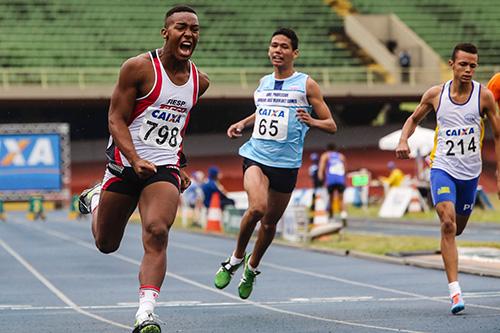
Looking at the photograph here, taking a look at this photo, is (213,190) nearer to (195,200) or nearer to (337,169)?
(337,169)

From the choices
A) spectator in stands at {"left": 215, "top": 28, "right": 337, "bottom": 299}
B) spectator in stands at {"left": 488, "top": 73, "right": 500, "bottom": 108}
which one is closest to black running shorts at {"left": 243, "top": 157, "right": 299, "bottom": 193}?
spectator in stands at {"left": 215, "top": 28, "right": 337, "bottom": 299}

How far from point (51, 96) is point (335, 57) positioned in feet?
43.3

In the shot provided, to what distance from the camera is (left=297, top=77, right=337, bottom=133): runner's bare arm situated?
Result: 9.39 m

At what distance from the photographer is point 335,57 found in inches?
1970

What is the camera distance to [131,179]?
24.2 feet

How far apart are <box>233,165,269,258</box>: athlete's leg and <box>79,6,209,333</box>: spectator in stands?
2.36 metres

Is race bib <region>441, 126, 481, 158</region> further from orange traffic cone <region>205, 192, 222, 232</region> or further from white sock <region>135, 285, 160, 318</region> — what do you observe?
Result: orange traffic cone <region>205, 192, 222, 232</region>

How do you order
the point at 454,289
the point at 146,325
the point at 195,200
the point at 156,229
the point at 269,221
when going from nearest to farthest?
the point at 146,325
the point at 156,229
the point at 454,289
the point at 269,221
the point at 195,200

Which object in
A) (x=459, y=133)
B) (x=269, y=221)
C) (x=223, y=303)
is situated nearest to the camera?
(x=459, y=133)

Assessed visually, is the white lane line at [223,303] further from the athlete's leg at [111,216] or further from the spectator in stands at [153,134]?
the spectator in stands at [153,134]

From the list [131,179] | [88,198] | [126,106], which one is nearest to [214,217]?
[88,198]

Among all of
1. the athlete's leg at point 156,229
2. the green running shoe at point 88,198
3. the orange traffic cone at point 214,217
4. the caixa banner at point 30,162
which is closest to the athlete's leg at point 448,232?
the green running shoe at point 88,198

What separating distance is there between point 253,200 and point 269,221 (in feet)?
1.51

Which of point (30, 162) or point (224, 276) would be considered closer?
point (224, 276)
